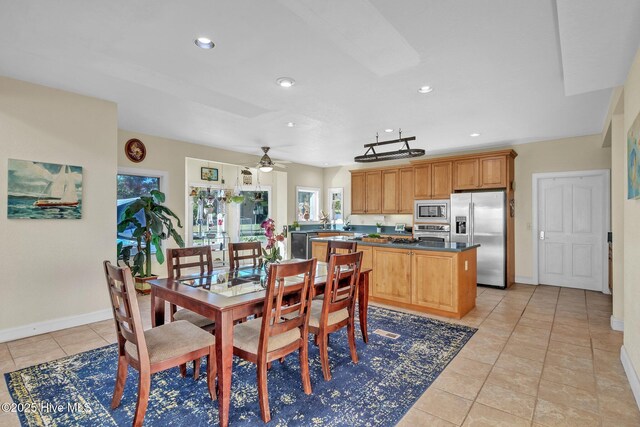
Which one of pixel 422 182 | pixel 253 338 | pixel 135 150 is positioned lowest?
pixel 253 338

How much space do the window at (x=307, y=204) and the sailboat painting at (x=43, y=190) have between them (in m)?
4.80

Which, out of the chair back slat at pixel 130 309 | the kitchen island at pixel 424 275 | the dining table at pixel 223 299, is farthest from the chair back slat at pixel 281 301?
the kitchen island at pixel 424 275

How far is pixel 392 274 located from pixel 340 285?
1796 mm

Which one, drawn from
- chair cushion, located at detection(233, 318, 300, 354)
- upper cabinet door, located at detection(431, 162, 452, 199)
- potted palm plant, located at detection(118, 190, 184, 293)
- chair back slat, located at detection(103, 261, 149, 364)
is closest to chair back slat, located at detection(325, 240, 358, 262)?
Answer: chair cushion, located at detection(233, 318, 300, 354)

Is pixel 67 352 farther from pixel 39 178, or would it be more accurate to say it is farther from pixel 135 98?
pixel 135 98

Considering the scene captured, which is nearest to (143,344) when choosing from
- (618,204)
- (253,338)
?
(253,338)

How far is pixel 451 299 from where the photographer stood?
152 inches

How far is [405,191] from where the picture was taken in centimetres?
692

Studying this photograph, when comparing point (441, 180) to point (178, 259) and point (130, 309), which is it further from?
point (130, 309)

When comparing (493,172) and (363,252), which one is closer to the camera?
(363,252)

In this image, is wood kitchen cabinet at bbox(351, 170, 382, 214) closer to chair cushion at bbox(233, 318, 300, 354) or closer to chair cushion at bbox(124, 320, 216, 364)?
chair cushion at bbox(233, 318, 300, 354)

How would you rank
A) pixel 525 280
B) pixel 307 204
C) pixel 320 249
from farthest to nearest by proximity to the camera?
pixel 307 204, pixel 525 280, pixel 320 249

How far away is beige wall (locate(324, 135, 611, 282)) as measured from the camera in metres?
5.18

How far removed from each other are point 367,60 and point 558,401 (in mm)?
2841
